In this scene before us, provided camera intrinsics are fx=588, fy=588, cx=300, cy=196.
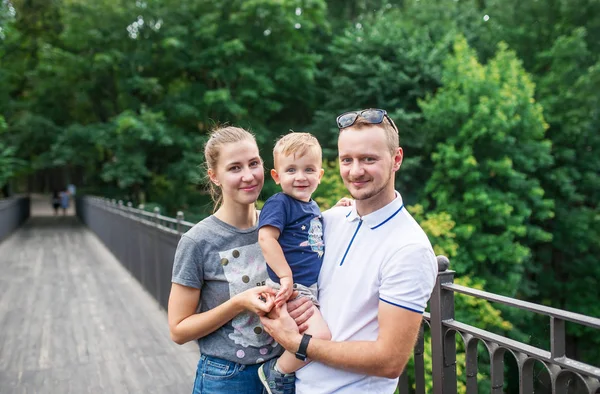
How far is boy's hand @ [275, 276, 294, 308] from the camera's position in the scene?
1889 mm

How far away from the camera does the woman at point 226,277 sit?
6.79 feet

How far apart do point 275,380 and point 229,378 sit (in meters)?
0.21

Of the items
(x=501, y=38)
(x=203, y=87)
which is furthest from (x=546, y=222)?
(x=203, y=87)

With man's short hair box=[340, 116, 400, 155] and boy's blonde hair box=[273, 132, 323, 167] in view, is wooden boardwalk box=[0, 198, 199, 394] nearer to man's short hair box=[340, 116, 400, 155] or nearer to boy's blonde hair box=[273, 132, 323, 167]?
boy's blonde hair box=[273, 132, 323, 167]

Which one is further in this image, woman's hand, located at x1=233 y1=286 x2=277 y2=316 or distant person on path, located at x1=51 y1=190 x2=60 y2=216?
distant person on path, located at x1=51 y1=190 x2=60 y2=216

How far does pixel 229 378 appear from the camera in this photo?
2131 mm

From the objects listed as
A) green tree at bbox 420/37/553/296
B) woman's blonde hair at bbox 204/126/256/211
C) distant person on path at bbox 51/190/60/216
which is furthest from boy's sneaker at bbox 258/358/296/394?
distant person on path at bbox 51/190/60/216

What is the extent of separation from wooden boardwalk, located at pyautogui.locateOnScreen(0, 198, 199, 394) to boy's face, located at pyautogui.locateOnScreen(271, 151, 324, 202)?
311cm

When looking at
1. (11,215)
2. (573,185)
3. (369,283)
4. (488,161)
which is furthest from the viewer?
(573,185)

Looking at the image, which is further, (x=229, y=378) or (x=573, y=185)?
(x=573, y=185)

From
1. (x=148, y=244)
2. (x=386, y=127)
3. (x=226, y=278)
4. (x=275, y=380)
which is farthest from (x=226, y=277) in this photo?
(x=148, y=244)

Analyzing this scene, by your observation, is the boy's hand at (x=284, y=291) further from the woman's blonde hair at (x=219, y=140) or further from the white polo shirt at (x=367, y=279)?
the woman's blonde hair at (x=219, y=140)

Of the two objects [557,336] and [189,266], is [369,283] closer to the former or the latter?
[189,266]

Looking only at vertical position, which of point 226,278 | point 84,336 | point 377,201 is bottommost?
point 84,336
